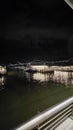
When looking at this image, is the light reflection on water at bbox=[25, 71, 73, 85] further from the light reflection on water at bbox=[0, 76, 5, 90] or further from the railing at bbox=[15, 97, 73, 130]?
the light reflection on water at bbox=[0, 76, 5, 90]

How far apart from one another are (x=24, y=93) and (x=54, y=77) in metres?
0.97

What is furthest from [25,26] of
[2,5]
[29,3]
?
[2,5]

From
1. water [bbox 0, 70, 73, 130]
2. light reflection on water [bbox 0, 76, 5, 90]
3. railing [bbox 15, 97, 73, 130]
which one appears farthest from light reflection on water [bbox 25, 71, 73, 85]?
light reflection on water [bbox 0, 76, 5, 90]

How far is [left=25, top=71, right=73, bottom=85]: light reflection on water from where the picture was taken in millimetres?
2804

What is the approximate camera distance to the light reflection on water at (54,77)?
2804mm

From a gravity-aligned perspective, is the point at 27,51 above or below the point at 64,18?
below

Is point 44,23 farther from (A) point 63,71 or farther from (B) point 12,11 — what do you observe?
(A) point 63,71

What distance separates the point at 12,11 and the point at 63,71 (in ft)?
6.25

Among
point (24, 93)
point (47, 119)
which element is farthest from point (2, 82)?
point (47, 119)

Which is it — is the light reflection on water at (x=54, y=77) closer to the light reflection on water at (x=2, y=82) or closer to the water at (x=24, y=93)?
the water at (x=24, y=93)

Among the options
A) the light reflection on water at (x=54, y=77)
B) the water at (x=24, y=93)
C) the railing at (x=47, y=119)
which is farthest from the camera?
the light reflection on water at (x=54, y=77)

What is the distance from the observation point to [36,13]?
2.94 metres

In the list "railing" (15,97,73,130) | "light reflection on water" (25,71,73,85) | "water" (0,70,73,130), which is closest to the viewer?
"railing" (15,97,73,130)

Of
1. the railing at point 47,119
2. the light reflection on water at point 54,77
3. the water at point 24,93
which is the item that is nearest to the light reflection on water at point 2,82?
the water at point 24,93
